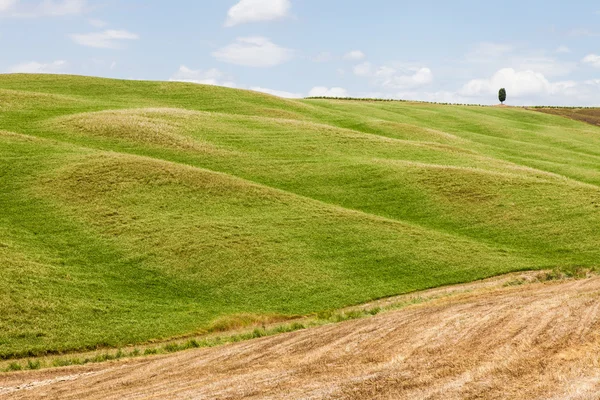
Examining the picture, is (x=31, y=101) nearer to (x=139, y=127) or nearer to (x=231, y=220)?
(x=139, y=127)

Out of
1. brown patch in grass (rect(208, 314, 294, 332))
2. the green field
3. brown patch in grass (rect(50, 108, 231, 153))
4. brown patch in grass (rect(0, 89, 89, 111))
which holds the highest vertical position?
brown patch in grass (rect(0, 89, 89, 111))

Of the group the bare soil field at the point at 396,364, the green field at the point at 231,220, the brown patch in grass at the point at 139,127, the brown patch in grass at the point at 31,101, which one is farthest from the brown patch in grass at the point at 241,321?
the brown patch in grass at the point at 31,101

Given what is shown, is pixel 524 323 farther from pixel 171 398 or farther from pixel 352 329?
pixel 171 398

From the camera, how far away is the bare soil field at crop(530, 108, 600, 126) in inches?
5256

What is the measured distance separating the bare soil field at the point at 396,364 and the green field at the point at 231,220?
30.3ft

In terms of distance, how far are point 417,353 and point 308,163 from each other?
4124 cm

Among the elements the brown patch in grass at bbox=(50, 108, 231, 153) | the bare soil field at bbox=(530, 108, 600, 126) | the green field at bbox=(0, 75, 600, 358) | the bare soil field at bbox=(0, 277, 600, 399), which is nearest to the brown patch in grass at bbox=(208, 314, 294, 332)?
the green field at bbox=(0, 75, 600, 358)

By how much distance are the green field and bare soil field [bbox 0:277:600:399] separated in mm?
9232

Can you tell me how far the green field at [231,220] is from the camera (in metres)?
31.4

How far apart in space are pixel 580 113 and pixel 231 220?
399ft

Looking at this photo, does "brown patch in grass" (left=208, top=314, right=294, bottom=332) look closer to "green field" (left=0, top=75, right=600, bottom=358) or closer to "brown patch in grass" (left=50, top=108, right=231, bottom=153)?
"green field" (left=0, top=75, right=600, bottom=358)

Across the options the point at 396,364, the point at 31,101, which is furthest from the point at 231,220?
the point at 31,101

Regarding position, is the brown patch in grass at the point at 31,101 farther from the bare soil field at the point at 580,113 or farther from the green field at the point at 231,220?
the bare soil field at the point at 580,113

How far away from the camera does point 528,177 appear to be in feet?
184
